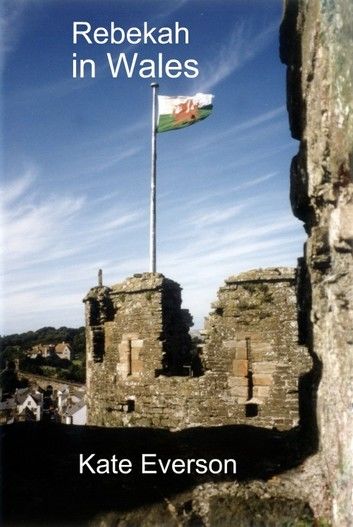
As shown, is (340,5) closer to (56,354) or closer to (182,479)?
(182,479)

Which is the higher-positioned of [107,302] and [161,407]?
[107,302]

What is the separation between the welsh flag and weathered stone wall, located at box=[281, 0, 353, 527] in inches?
404

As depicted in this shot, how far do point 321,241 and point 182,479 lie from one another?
75.5 inches

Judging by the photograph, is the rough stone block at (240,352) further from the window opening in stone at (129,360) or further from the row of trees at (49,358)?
the row of trees at (49,358)

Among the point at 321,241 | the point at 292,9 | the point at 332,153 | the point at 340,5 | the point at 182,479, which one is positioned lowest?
the point at 182,479

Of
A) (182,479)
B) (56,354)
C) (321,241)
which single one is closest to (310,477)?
(182,479)

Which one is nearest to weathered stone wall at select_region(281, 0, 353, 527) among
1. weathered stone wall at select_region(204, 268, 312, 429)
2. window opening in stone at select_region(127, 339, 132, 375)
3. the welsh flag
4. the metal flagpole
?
weathered stone wall at select_region(204, 268, 312, 429)

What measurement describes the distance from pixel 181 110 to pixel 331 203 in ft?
37.8

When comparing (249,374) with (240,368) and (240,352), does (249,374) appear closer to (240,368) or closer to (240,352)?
(240,368)

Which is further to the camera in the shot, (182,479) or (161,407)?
(161,407)

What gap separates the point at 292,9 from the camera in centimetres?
Answer: 314

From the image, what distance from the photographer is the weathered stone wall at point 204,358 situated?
387 inches

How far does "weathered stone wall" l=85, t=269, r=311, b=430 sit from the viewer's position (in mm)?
9828

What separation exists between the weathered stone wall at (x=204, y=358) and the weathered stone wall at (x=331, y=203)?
697 centimetres
